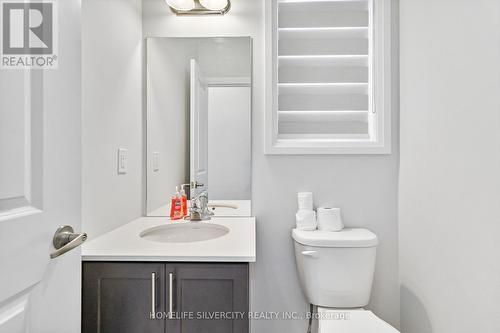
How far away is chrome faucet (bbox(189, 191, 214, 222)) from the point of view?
1.64 metres

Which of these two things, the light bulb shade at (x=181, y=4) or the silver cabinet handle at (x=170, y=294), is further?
the light bulb shade at (x=181, y=4)

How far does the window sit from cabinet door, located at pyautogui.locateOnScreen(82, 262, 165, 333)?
874 mm

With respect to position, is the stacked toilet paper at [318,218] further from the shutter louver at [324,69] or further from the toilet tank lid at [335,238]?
the shutter louver at [324,69]

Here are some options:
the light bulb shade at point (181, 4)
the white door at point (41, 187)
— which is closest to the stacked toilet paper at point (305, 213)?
the white door at point (41, 187)

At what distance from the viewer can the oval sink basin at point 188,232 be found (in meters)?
1.55

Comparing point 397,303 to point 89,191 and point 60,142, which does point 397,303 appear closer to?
point 89,191

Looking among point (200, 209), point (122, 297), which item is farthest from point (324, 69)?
point (122, 297)

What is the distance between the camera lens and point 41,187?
26.2 inches

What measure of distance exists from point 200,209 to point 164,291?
60cm

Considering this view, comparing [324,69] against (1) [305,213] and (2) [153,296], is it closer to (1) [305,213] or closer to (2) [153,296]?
(1) [305,213]

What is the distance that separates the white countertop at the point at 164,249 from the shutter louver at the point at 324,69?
2.30 ft

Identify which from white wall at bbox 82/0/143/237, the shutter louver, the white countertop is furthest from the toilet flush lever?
white wall at bbox 82/0/143/237

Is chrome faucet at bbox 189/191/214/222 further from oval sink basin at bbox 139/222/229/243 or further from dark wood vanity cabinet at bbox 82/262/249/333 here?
dark wood vanity cabinet at bbox 82/262/249/333

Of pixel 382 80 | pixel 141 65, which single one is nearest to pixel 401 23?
pixel 382 80
